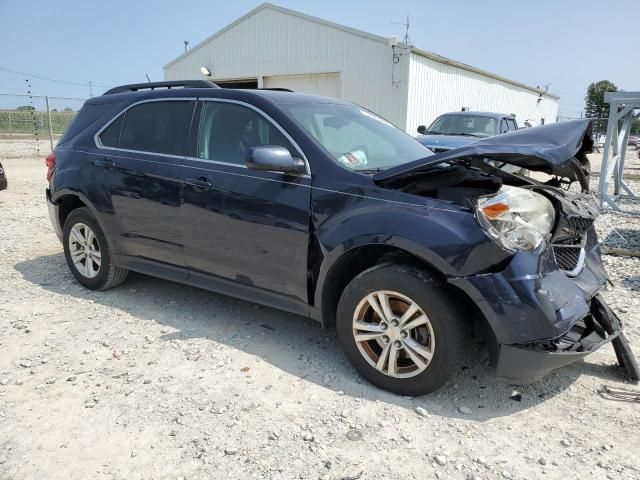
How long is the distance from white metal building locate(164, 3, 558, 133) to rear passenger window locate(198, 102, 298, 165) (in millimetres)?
13104

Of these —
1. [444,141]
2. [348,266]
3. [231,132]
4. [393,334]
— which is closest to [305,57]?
[444,141]

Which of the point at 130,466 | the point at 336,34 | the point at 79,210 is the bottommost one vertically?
the point at 130,466

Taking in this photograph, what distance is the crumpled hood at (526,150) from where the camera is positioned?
2.68m

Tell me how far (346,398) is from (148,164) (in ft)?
8.11

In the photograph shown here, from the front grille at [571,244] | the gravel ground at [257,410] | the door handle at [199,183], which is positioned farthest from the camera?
the door handle at [199,183]

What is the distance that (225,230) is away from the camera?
365 cm

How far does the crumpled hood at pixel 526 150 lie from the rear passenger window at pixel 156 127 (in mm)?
1821

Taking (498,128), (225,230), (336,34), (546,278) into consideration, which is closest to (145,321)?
(225,230)

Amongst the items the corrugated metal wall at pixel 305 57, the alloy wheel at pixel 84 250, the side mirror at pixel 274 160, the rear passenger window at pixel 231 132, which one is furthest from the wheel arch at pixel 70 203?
the corrugated metal wall at pixel 305 57

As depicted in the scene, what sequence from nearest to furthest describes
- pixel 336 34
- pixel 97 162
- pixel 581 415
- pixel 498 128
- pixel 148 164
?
1. pixel 581 415
2. pixel 148 164
3. pixel 97 162
4. pixel 498 128
5. pixel 336 34

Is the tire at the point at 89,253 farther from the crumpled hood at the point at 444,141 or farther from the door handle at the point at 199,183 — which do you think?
the crumpled hood at the point at 444,141

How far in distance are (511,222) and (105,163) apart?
3.43 meters

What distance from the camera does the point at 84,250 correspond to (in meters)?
4.80

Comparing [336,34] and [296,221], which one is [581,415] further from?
[336,34]
